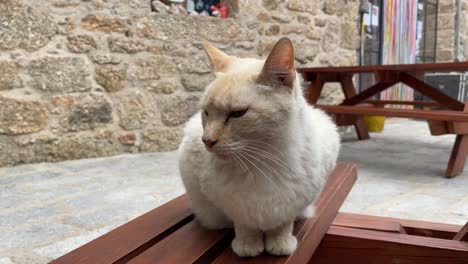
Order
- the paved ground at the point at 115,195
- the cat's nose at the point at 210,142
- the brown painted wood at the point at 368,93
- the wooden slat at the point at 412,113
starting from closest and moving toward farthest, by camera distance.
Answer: the cat's nose at the point at 210,142
the paved ground at the point at 115,195
the wooden slat at the point at 412,113
the brown painted wood at the point at 368,93

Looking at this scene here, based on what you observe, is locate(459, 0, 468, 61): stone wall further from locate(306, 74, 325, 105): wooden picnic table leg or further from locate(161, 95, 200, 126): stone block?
locate(161, 95, 200, 126): stone block

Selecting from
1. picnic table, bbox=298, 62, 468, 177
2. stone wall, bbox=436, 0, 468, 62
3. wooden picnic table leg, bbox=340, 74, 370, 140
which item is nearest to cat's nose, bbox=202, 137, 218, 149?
picnic table, bbox=298, 62, 468, 177

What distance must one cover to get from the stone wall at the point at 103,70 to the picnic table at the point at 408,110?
75 cm

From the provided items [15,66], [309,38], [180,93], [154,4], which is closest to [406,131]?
[309,38]

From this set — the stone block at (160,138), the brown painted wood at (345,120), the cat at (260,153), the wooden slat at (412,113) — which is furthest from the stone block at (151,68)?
the cat at (260,153)

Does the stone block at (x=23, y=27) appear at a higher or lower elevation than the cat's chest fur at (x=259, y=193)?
higher

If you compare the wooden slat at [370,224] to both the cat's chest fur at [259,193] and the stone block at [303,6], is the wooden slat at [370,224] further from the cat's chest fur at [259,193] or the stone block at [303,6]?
the stone block at [303,6]

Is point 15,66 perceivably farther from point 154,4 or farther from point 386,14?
point 386,14

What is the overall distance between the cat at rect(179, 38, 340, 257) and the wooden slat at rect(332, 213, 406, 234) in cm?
37

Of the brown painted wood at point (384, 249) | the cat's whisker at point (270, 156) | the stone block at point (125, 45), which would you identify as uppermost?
the stone block at point (125, 45)

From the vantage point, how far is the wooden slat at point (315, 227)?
948mm

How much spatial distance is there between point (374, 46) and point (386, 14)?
0.53 meters

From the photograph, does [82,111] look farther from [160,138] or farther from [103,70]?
[160,138]

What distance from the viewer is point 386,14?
603 centimetres
